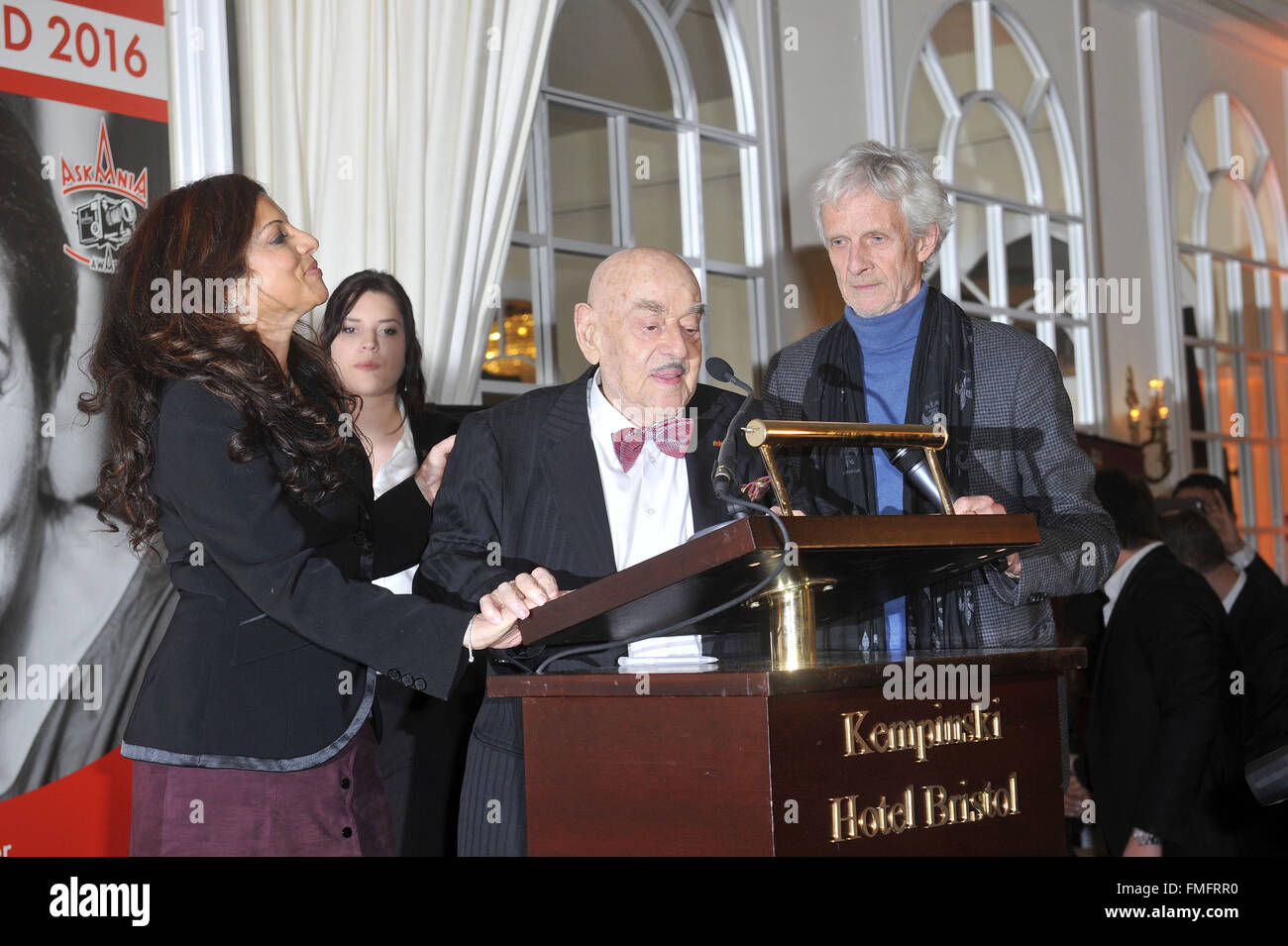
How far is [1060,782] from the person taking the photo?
76.6 inches

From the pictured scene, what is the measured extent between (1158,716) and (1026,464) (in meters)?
1.44

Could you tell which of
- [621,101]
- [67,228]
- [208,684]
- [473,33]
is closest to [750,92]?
[621,101]

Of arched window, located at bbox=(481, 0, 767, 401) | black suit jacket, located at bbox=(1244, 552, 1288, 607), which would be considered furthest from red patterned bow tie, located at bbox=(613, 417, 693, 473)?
black suit jacket, located at bbox=(1244, 552, 1288, 607)

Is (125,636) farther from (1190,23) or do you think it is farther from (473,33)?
(1190,23)

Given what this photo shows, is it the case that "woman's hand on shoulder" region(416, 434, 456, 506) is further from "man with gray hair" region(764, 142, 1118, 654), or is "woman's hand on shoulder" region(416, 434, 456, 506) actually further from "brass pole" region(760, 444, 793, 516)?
"brass pole" region(760, 444, 793, 516)

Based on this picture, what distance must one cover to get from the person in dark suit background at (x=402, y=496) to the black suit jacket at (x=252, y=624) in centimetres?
39

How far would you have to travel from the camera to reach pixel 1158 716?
360cm

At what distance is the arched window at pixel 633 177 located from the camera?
4656 mm

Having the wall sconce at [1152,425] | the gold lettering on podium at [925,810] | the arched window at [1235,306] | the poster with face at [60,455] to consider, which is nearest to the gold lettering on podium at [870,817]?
the gold lettering on podium at [925,810]

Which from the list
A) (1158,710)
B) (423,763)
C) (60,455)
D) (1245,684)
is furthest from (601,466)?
(1245,684)

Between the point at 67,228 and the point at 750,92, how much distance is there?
292 centimetres

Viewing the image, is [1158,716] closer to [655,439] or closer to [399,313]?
[655,439]

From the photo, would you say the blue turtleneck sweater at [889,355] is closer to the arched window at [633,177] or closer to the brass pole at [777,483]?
the brass pole at [777,483]

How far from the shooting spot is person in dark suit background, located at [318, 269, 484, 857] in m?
2.79
